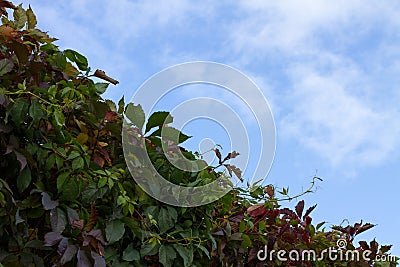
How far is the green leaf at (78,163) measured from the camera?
1.71 m

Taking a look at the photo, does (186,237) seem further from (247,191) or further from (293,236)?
(293,236)

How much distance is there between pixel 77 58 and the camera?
2.04 meters

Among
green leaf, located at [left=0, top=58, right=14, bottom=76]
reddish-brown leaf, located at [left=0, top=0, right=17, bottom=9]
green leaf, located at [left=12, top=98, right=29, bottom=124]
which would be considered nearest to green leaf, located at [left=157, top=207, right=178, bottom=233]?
green leaf, located at [left=12, top=98, right=29, bottom=124]

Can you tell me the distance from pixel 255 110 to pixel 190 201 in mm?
484

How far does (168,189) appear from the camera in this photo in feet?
6.67

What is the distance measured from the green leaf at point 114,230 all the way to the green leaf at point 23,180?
0.32 m

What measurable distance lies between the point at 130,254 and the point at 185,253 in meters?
0.22

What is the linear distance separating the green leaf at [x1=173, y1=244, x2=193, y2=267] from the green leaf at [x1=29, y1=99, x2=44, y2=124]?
0.72m

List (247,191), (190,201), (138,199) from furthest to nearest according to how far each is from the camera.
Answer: (247,191), (190,201), (138,199)

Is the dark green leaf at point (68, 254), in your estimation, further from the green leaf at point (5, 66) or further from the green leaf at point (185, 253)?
the green leaf at point (5, 66)

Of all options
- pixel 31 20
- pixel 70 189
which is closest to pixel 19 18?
pixel 31 20

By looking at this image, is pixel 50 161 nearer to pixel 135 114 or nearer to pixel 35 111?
pixel 35 111

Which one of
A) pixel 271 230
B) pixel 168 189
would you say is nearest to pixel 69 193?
pixel 168 189

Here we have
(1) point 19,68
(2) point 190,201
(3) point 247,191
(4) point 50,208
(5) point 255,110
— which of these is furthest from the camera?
(3) point 247,191
